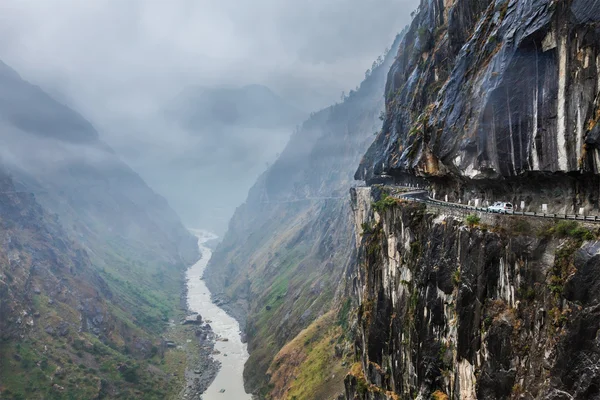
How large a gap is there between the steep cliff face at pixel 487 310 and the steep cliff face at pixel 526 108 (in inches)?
224

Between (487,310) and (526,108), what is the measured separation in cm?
1564

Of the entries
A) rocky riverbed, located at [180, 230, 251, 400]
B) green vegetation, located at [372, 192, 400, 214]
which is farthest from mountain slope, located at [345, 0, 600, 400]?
rocky riverbed, located at [180, 230, 251, 400]

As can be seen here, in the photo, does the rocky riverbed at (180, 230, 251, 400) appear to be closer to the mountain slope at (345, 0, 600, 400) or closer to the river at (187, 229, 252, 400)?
the river at (187, 229, 252, 400)

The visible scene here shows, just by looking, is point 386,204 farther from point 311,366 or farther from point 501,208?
point 311,366

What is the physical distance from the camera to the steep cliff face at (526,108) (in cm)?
2784

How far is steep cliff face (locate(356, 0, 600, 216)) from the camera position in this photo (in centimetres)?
2784

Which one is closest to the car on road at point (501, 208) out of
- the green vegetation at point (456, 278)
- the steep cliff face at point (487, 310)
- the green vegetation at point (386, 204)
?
the steep cliff face at point (487, 310)

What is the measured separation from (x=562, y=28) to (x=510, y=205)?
14.6 m

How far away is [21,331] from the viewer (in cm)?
11538

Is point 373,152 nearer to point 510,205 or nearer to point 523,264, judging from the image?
point 510,205

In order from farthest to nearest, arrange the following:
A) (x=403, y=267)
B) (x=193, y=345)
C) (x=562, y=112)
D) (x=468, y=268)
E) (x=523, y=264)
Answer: (x=193, y=345)
(x=403, y=267)
(x=468, y=268)
(x=562, y=112)
(x=523, y=264)

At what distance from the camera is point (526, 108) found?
3175 centimetres

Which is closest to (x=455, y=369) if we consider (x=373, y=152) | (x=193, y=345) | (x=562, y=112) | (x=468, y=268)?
(x=468, y=268)

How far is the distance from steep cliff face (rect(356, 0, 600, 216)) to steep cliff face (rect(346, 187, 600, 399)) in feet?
18.7
